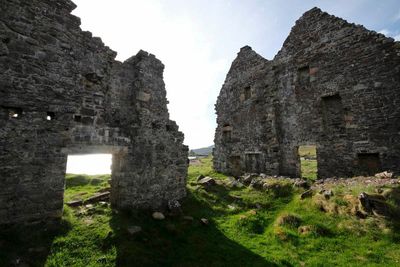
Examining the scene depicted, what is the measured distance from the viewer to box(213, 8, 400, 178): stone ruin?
481 inches

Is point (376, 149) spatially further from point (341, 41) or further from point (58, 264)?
point (58, 264)

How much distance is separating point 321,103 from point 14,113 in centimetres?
1418

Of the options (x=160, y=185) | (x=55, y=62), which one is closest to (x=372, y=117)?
(x=160, y=185)

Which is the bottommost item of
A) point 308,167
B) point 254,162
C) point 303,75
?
point 308,167

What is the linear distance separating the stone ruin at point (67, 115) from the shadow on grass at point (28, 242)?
0.26 metres

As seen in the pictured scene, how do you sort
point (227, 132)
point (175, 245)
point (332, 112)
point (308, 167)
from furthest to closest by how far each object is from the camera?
point (308, 167)
point (227, 132)
point (332, 112)
point (175, 245)

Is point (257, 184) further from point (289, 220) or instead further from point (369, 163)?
point (369, 163)

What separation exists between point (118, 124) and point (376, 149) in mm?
12023

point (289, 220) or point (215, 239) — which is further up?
point (289, 220)

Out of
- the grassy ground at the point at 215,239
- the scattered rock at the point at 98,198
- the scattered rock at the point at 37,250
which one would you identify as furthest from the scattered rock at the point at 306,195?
the scattered rock at the point at 37,250

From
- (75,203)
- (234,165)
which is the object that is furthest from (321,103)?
(75,203)

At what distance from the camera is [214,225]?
849 centimetres

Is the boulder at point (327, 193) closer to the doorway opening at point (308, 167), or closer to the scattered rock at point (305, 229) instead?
the scattered rock at point (305, 229)

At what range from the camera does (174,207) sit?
29.0 feet
